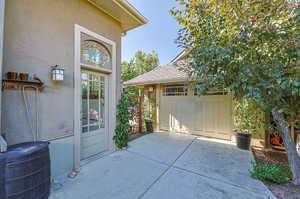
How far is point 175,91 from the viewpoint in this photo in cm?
598

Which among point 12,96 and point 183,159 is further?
point 183,159

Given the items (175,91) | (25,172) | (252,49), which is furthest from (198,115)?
(25,172)

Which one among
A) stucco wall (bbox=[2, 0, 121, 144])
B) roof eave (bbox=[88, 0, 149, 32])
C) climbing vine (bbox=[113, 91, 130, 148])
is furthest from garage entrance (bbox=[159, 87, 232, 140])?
stucco wall (bbox=[2, 0, 121, 144])

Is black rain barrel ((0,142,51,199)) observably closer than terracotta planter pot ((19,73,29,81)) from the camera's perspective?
Yes

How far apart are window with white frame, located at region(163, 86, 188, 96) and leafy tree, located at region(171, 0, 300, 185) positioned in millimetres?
3061

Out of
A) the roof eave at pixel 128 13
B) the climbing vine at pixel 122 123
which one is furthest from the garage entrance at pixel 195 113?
the roof eave at pixel 128 13

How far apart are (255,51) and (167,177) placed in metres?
2.88

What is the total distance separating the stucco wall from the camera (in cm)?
194

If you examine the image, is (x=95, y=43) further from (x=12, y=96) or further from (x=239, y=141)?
(x=239, y=141)

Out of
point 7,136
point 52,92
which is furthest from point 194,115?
point 7,136

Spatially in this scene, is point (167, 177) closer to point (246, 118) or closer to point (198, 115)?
point (246, 118)

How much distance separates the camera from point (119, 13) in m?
3.33

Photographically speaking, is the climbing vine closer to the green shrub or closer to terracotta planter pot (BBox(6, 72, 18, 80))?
terracotta planter pot (BBox(6, 72, 18, 80))

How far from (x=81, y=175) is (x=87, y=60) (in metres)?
2.59
